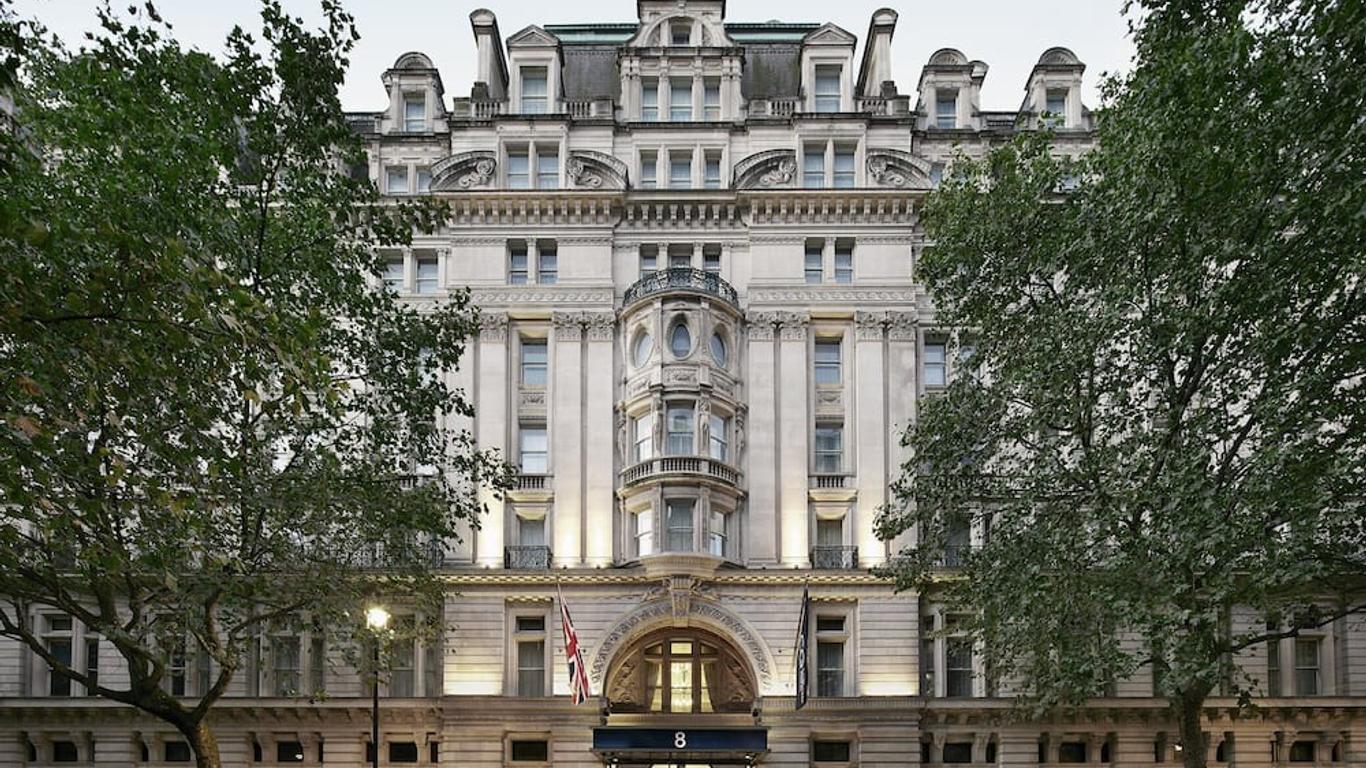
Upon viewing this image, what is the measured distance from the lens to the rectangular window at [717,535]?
34.3 meters

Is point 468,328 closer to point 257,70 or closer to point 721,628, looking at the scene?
point 257,70

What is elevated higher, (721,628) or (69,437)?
(69,437)

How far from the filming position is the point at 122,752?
34.9m

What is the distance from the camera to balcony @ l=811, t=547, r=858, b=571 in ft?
115

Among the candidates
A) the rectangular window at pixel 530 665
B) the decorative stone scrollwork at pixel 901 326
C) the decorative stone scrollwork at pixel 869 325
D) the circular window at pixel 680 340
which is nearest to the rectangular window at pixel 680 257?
the circular window at pixel 680 340

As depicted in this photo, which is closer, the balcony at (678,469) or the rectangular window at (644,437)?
→ the balcony at (678,469)

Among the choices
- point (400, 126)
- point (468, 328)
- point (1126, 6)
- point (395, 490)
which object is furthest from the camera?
point (400, 126)

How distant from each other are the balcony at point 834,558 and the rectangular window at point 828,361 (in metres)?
5.33

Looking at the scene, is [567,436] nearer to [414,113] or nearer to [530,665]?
[530,665]

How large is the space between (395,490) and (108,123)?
331 inches

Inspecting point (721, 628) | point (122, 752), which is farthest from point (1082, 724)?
point (122, 752)

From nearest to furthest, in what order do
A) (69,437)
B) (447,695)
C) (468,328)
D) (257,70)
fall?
(69,437)
(257,70)
(468,328)
(447,695)

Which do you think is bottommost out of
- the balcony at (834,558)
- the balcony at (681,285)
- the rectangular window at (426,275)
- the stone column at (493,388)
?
the balcony at (834,558)

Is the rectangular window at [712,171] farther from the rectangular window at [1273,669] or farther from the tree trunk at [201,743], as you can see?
the tree trunk at [201,743]
